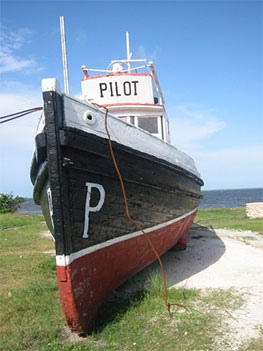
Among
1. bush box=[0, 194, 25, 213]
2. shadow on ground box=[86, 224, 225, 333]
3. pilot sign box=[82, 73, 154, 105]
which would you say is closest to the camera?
shadow on ground box=[86, 224, 225, 333]

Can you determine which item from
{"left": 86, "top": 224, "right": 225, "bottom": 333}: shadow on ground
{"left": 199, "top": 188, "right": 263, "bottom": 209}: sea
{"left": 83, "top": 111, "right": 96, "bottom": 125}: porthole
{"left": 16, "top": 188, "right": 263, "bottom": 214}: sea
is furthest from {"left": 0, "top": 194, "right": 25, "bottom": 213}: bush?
{"left": 83, "top": 111, "right": 96, "bottom": 125}: porthole

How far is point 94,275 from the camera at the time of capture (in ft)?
11.2

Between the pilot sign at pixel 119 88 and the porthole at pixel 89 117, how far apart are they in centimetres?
251

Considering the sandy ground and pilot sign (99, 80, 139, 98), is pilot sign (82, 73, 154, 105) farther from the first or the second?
the sandy ground

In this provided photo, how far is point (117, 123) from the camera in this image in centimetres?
377

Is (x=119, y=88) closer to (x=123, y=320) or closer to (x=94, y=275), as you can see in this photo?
(x=94, y=275)

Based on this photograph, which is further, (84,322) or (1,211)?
(1,211)

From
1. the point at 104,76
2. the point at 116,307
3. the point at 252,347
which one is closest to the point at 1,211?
the point at 104,76

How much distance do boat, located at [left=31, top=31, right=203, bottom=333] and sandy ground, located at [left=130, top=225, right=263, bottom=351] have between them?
71 cm

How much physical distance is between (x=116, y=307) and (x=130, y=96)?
3.93 meters

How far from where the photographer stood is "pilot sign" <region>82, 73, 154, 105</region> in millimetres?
5848

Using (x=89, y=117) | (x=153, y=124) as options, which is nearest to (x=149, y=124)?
(x=153, y=124)

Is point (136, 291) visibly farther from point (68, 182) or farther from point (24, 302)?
point (68, 182)

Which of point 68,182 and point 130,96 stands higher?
point 130,96
